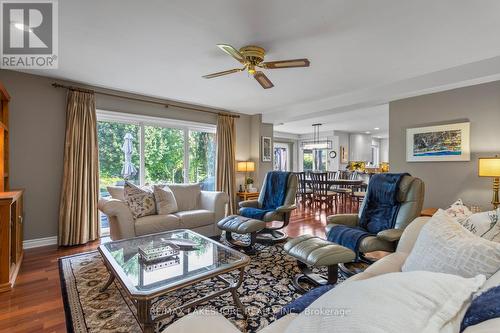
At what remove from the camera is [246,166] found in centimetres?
541

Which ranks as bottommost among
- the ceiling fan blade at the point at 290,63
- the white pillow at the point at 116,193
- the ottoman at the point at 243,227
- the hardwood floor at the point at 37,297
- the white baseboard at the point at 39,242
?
the hardwood floor at the point at 37,297

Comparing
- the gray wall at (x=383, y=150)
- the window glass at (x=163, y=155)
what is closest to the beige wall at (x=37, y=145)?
the window glass at (x=163, y=155)

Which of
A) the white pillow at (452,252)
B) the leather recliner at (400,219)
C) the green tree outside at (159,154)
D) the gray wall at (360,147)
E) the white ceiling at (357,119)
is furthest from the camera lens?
the gray wall at (360,147)

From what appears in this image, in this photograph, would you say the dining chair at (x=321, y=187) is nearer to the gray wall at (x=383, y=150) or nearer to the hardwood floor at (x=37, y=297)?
the hardwood floor at (x=37, y=297)

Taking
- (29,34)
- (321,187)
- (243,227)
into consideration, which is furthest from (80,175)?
(321,187)

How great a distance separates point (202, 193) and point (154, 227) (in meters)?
1.11

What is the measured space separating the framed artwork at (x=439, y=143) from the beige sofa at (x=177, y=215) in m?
3.17

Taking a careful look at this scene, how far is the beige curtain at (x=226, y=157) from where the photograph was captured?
17.1 feet

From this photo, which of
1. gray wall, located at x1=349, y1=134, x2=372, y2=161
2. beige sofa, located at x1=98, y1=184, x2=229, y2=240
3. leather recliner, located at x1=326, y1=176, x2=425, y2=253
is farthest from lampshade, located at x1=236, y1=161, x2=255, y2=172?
gray wall, located at x1=349, y1=134, x2=372, y2=161

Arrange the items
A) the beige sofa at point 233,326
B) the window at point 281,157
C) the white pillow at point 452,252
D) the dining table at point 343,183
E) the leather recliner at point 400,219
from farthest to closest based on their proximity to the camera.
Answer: the window at point 281,157
the dining table at point 343,183
the leather recliner at point 400,219
the white pillow at point 452,252
the beige sofa at point 233,326

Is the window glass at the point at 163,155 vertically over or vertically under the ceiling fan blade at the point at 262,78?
under

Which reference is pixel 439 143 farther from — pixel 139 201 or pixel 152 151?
pixel 152 151

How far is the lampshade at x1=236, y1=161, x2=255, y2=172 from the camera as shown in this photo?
17.7 feet

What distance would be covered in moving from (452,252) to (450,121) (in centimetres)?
348
